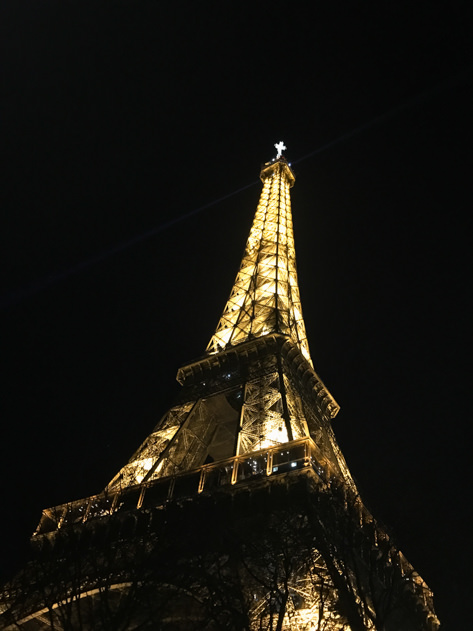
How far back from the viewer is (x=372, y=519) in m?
14.4

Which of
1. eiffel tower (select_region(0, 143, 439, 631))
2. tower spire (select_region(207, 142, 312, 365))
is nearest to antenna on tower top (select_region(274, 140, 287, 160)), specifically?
tower spire (select_region(207, 142, 312, 365))

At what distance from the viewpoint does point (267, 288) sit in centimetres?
3322

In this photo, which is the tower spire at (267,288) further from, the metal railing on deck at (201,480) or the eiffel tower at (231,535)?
the metal railing on deck at (201,480)

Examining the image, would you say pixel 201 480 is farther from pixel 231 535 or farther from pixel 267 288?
pixel 267 288

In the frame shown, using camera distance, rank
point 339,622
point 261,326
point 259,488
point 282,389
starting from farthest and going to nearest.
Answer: point 261,326, point 282,389, point 259,488, point 339,622

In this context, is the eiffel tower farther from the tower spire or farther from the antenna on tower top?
the antenna on tower top

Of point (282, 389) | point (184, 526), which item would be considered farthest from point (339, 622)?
point (282, 389)

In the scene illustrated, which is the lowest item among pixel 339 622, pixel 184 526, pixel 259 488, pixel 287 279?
pixel 339 622

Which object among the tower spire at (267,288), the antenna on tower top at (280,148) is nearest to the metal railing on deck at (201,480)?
the tower spire at (267,288)

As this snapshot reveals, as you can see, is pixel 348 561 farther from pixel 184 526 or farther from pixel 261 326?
pixel 261 326

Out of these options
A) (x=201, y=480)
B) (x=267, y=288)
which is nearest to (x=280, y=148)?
(x=267, y=288)

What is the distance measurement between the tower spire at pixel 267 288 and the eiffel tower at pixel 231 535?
3.22 metres

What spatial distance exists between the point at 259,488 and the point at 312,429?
7.67m

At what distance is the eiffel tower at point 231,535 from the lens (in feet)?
36.5
